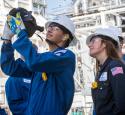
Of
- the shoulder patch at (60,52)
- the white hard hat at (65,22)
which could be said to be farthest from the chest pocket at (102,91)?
the white hard hat at (65,22)

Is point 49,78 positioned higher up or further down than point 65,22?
further down

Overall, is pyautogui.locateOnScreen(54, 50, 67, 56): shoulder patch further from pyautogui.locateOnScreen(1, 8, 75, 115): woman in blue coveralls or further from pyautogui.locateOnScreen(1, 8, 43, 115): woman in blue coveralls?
pyautogui.locateOnScreen(1, 8, 43, 115): woman in blue coveralls

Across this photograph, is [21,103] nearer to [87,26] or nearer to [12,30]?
[12,30]

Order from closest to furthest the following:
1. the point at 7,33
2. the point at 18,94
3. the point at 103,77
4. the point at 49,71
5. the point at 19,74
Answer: the point at 49,71
the point at 103,77
the point at 7,33
the point at 19,74
the point at 18,94

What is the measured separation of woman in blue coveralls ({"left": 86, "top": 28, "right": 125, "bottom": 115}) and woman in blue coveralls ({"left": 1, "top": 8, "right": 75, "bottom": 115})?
0.79ft

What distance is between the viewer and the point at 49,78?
3143mm

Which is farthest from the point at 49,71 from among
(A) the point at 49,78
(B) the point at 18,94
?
(B) the point at 18,94

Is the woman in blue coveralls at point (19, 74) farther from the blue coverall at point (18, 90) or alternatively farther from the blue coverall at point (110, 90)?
the blue coverall at point (110, 90)

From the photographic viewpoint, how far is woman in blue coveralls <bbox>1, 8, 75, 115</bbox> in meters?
2.99

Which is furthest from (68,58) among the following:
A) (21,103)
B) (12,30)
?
(21,103)

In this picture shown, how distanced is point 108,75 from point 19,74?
0.86 meters

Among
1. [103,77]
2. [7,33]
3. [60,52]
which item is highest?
[7,33]

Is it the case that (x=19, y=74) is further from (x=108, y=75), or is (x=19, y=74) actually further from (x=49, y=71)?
(x=108, y=75)

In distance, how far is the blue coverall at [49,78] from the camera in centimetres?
298
